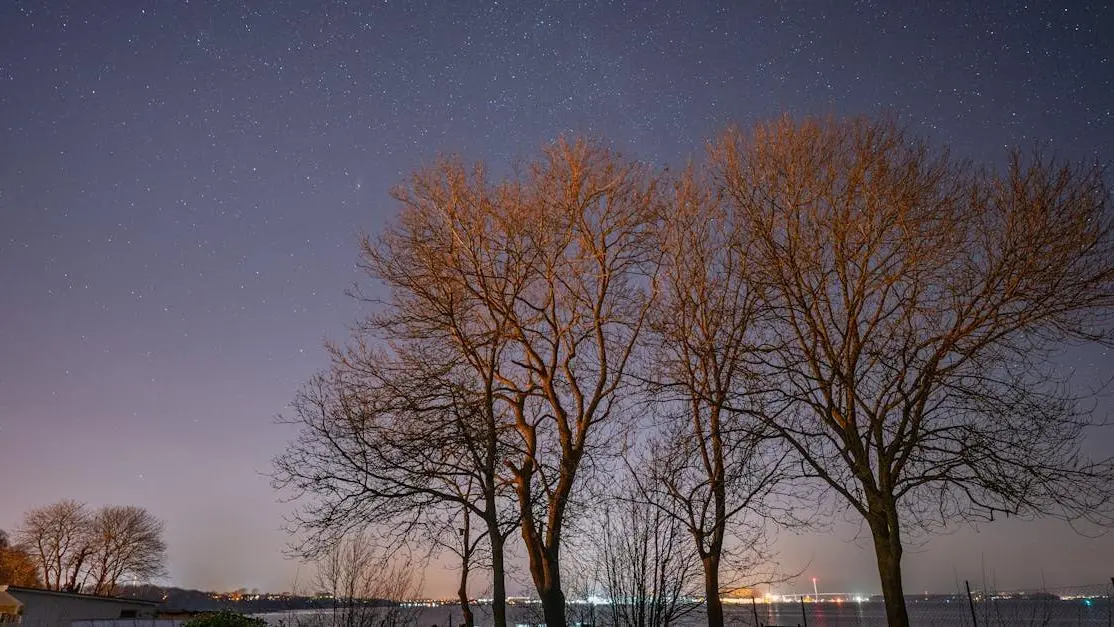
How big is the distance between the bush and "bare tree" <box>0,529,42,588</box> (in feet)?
193

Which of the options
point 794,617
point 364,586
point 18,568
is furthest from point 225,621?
point 794,617

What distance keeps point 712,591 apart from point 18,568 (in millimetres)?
70000

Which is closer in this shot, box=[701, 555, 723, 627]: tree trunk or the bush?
box=[701, 555, 723, 627]: tree trunk

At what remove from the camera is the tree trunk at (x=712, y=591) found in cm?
1229

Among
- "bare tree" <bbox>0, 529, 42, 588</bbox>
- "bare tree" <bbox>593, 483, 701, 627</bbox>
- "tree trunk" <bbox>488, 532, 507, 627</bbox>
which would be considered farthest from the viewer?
"bare tree" <bbox>0, 529, 42, 588</bbox>

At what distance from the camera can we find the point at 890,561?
33.7 feet

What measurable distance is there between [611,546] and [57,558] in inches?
2977

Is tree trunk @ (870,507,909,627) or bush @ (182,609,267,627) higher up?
tree trunk @ (870,507,909,627)

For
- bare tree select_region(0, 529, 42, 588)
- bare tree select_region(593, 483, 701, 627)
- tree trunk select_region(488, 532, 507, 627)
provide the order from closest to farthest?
1. bare tree select_region(593, 483, 701, 627)
2. tree trunk select_region(488, 532, 507, 627)
3. bare tree select_region(0, 529, 42, 588)

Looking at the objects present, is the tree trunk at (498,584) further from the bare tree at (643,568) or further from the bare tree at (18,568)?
the bare tree at (18,568)

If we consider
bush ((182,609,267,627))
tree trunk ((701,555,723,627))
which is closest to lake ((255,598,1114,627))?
tree trunk ((701,555,723,627))

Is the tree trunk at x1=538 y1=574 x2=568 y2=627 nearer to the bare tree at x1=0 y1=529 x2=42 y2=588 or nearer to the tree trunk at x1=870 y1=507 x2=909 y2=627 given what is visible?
the tree trunk at x1=870 y1=507 x2=909 y2=627

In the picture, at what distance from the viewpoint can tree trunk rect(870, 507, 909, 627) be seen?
10.1m

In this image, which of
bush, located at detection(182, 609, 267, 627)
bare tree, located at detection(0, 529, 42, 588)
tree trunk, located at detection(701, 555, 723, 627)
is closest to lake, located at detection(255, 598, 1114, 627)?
tree trunk, located at detection(701, 555, 723, 627)
